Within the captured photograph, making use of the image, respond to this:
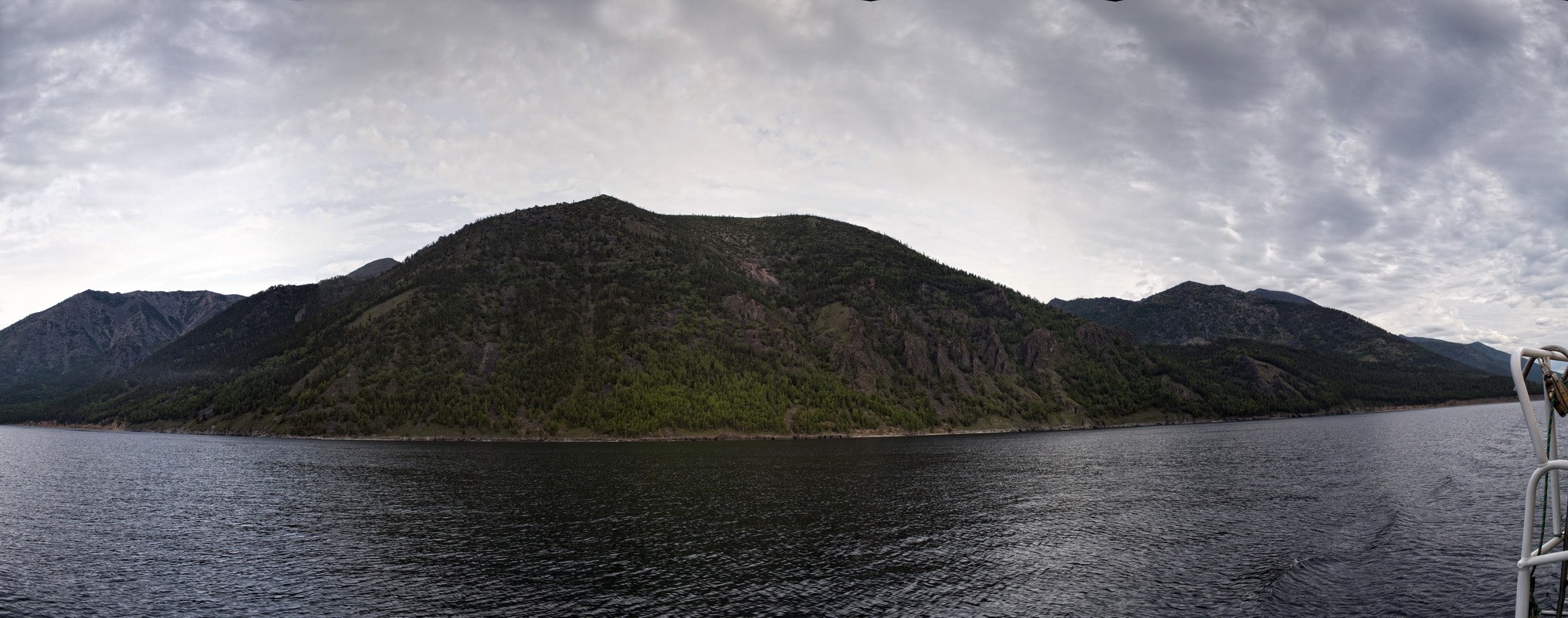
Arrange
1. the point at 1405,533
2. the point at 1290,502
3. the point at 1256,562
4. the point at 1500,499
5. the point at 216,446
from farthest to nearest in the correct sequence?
1. the point at 216,446
2. the point at 1290,502
3. the point at 1500,499
4. the point at 1405,533
5. the point at 1256,562

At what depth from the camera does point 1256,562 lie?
181ft

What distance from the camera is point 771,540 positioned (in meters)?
64.8

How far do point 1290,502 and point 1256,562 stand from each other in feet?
121

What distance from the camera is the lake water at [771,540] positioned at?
153 ft

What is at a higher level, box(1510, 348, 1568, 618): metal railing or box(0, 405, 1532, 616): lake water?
box(1510, 348, 1568, 618): metal railing

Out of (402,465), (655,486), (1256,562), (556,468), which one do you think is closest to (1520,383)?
(1256,562)

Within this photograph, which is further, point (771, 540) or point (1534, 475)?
point (771, 540)

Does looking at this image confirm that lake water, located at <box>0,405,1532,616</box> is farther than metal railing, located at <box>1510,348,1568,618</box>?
Yes

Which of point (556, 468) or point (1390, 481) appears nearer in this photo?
point (1390, 481)

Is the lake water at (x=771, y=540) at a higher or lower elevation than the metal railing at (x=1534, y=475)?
lower

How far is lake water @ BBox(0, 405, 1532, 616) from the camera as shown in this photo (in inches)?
1831

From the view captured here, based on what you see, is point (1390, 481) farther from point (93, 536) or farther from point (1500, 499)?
point (93, 536)

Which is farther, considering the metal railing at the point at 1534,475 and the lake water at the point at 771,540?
the lake water at the point at 771,540

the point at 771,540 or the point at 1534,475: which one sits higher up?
the point at 1534,475
